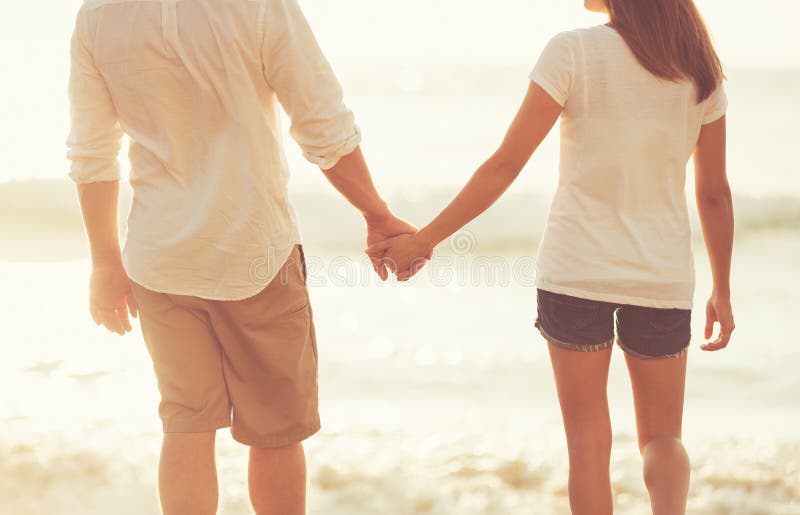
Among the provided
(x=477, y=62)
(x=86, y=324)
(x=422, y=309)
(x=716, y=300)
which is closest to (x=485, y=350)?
(x=422, y=309)

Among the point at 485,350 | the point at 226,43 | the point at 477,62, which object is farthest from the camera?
the point at 477,62

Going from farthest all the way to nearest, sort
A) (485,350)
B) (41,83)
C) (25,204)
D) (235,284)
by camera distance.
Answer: (41,83), (25,204), (485,350), (235,284)

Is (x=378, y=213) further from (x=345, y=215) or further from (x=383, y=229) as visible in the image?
(x=345, y=215)

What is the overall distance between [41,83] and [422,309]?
33.1 ft

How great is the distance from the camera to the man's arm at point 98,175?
7.23 ft

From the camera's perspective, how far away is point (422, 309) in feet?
22.0

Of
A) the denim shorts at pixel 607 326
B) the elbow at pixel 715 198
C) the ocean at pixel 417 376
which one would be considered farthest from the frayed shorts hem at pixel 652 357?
the ocean at pixel 417 376

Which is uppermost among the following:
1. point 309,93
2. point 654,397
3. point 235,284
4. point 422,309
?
point 309,93

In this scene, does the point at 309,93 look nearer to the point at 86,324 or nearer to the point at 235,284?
the point at 235,284

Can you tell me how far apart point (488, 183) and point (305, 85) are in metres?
0.55

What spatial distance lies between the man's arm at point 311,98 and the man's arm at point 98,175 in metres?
0.40

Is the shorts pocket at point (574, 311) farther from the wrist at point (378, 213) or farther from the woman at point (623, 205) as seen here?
the wrist at point (378, 213)

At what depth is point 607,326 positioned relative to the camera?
238 centimetres

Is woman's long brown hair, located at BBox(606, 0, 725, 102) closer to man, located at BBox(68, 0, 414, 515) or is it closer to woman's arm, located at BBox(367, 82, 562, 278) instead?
woman's arm, located at BBox(367, 82, 562, 278)
